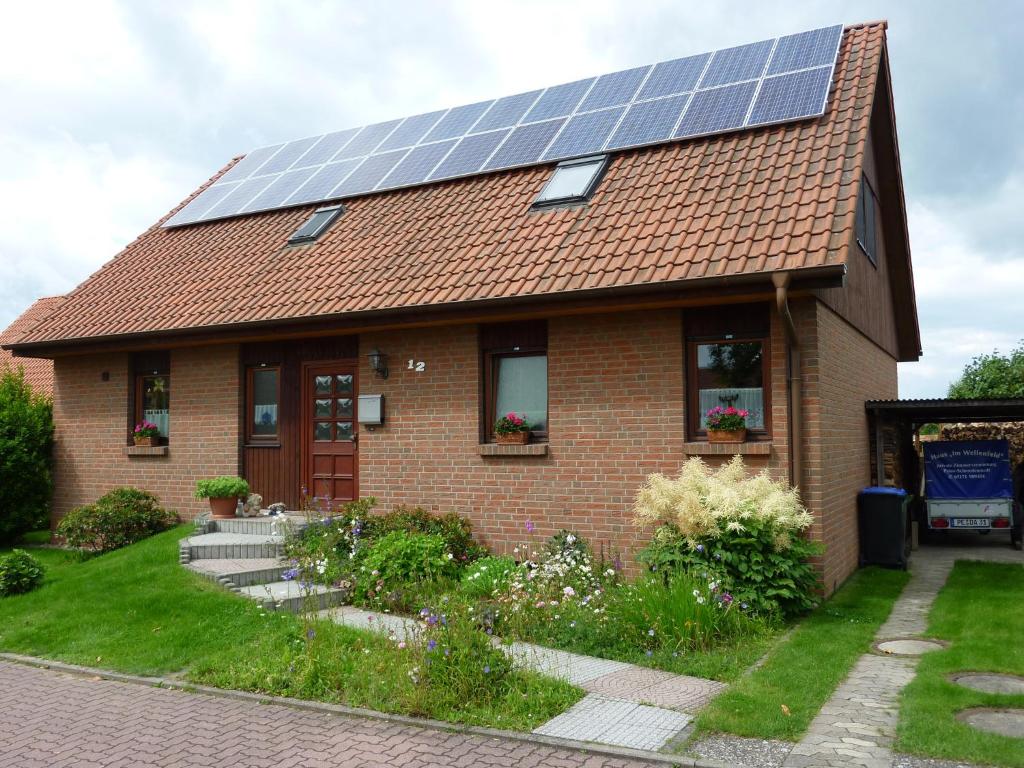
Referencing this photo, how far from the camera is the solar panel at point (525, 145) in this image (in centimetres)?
1353

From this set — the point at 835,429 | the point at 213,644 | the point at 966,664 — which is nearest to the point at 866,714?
the point at 966,664

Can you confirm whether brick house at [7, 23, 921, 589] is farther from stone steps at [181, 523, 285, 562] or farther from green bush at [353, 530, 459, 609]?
stone steps at [181, 523, 285, 562]

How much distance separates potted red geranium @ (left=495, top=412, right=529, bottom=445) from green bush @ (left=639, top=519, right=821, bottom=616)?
2644mm

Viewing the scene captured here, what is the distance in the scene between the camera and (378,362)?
11797 mm

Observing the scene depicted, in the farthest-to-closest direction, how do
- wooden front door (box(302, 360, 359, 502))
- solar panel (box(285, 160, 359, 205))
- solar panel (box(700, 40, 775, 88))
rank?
solar panel (box(285, 160, 359, 205)), solar panel (box(700, 40, 775, 88)), wooden front door (box(302, 360, 359, 502))

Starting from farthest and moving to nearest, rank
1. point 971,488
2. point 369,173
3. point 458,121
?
point 458,121 → point 369,173 → point 971,488

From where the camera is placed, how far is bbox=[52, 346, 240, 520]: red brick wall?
1338 cm

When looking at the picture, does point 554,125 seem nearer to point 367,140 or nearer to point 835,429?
point 367,140

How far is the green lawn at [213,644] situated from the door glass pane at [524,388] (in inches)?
154

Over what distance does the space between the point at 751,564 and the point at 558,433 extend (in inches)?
117

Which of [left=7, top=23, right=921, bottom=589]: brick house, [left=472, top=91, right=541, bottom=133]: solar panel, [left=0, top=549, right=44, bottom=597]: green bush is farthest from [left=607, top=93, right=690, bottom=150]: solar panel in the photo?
[left=0, top=549, right=44, bottom=597]: green bush

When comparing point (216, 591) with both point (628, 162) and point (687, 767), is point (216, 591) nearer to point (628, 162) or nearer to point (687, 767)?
point (687, 767)

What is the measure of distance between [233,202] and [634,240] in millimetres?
9439

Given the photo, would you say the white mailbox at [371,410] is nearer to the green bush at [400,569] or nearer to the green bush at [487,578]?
the green bush at [400,569]
